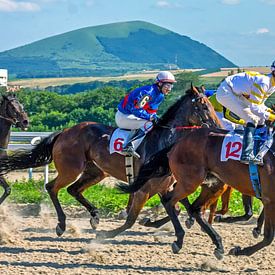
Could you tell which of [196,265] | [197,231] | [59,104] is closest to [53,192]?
[197,231]

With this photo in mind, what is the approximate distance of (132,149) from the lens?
9.05 meters

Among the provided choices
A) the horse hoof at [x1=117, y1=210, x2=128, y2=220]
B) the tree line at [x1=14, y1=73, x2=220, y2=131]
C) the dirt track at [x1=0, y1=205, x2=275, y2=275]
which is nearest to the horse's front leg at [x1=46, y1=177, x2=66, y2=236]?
the dirt track at [x1=0, y1=205, x2=275, y2=275]

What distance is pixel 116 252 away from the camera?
8180 millimetres

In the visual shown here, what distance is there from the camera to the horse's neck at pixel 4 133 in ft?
37.1

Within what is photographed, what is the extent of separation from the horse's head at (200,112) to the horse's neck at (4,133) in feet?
11.5

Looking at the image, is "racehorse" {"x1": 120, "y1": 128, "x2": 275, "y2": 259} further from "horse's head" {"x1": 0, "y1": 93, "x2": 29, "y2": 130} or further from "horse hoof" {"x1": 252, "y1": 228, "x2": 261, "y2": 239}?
"horse's head" {"x1": 0, "y1": 93, "x2": 29, "y2": 130}

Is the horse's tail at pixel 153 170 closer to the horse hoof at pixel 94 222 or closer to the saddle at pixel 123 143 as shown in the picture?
the saddle at pixel 123 143

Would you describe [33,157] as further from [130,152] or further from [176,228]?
[176,228]

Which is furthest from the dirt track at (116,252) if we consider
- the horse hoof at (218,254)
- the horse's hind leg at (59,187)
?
the horse's hind leg at (59,187)

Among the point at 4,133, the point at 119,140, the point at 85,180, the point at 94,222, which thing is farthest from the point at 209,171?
the point at 4,133

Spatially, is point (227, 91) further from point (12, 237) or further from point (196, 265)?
point (12, 237)

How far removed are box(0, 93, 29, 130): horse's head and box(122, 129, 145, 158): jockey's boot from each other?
3.05 meters

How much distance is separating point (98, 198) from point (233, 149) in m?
4.29

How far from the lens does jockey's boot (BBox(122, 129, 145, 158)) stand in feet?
29.7
